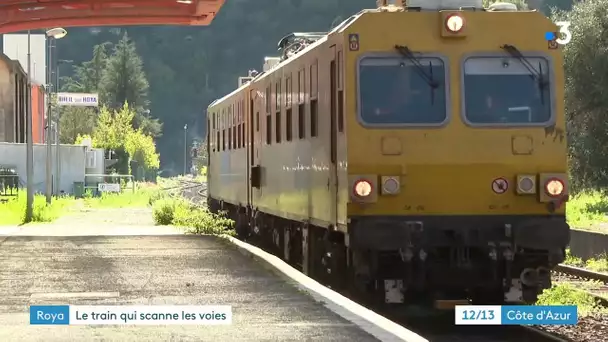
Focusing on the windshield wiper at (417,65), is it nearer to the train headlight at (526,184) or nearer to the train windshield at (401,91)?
the train windshield at (401,91)

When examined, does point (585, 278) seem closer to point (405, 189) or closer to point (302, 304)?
point (405, 189)

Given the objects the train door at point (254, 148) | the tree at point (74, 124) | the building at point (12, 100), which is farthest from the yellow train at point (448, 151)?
the tree at point (74, 124)

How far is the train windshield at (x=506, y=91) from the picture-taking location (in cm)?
1408

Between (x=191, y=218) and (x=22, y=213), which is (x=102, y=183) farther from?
(x=191, y=218)

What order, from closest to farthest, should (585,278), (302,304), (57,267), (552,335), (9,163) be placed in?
(302,304), (552,335), (57,267), (585,278), (9,163)

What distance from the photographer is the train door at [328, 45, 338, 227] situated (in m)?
14.4

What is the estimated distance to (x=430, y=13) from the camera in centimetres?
1415

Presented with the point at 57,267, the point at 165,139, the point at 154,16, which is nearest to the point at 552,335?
the point at 57,267

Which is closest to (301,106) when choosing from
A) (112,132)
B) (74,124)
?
(112,132)

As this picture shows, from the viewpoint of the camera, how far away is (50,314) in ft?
38.8

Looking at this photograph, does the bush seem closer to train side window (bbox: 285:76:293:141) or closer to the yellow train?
train side window (bbox: 285:76:293:141)

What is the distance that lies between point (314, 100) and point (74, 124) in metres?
107

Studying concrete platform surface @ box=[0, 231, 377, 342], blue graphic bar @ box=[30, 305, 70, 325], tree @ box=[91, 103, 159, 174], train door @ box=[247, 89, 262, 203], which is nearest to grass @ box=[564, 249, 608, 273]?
train door @ box=[247, 89, 262, 203]

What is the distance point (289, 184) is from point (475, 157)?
493cm
